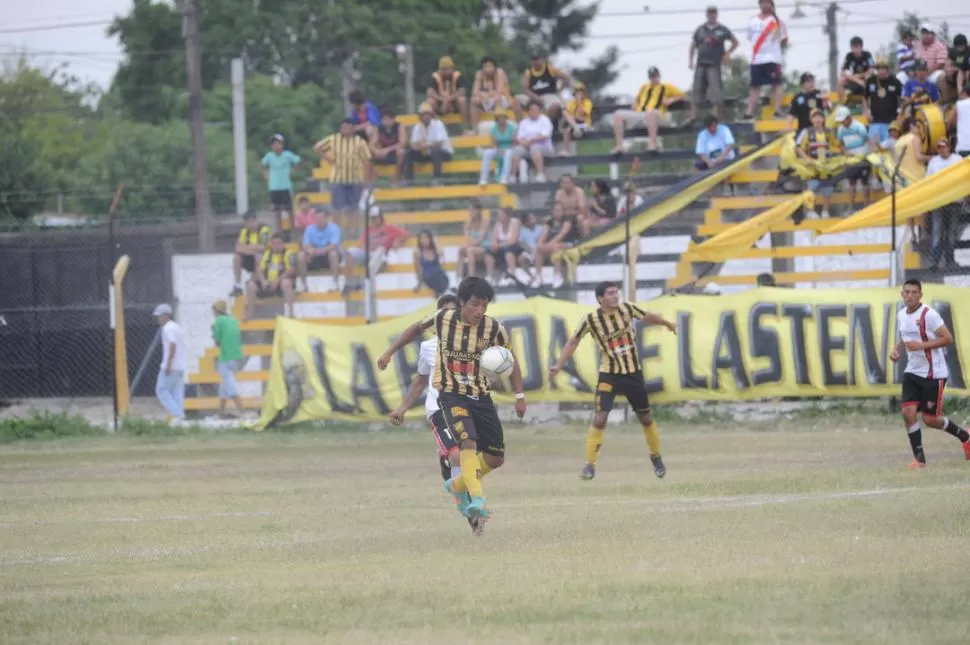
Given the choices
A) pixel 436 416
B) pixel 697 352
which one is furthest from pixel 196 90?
pixel 436 416

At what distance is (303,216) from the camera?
28125 mm

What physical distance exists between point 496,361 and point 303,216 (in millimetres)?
16509

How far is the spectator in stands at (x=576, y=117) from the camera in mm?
29609

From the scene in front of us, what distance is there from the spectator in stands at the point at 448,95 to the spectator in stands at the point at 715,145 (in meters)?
5.10

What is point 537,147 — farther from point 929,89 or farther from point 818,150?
point 929,89

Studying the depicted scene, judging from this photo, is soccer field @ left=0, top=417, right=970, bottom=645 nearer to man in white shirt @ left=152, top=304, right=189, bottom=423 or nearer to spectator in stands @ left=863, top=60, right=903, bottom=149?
man in white shirt @ left=152, top=304, right=189, bottom=423

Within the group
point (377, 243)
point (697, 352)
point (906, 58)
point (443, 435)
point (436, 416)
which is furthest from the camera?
point (906, 58)

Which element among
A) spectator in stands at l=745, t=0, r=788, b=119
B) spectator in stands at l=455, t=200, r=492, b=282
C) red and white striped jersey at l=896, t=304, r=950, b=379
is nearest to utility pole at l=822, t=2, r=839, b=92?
A: spectator in stands at l=745, t=0, r=788, b=119

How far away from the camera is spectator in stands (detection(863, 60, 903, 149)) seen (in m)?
26.6

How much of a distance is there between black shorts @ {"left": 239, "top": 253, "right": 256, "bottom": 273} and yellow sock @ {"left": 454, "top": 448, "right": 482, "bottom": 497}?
52.2ft

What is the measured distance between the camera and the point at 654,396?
902 inches

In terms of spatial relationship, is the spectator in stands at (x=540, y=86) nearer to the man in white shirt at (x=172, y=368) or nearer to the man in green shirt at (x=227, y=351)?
the man in green shirt at (x=227, y=351)

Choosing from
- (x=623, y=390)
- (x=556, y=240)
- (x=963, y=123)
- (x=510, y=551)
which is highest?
(x=963, y=123)

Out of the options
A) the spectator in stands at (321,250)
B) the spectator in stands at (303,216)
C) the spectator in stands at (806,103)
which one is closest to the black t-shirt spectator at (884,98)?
the spectator in stands at (806,103)
